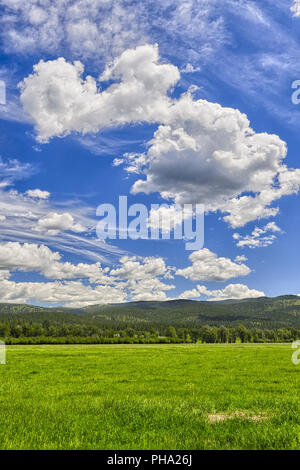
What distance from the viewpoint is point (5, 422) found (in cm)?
992

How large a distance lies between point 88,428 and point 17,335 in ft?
700

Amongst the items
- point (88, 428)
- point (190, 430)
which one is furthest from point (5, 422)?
point (190, 430)

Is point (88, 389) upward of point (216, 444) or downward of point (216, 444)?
downward

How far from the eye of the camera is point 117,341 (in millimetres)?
150250

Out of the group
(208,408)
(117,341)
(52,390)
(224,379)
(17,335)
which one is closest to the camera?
(208,408)

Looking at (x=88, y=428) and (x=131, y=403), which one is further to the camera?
(x=131, y=403)

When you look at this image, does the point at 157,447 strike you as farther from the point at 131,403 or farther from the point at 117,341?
the point at 117,341

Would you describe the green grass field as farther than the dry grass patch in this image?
No

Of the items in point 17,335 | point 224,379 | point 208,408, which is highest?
point 208,408

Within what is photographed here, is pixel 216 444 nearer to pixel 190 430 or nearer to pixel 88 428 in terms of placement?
pixel 190 430

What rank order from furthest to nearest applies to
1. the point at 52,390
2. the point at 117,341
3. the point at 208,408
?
the point at 117,341 < the point at 52,390 < the point at 208,408

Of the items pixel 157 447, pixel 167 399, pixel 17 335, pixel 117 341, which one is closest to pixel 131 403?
pixel 167 399

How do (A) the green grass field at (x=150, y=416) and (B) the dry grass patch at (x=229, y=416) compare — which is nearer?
(A) the green grass field at (x=150, y=416)

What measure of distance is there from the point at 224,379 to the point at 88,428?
12.1 meters
